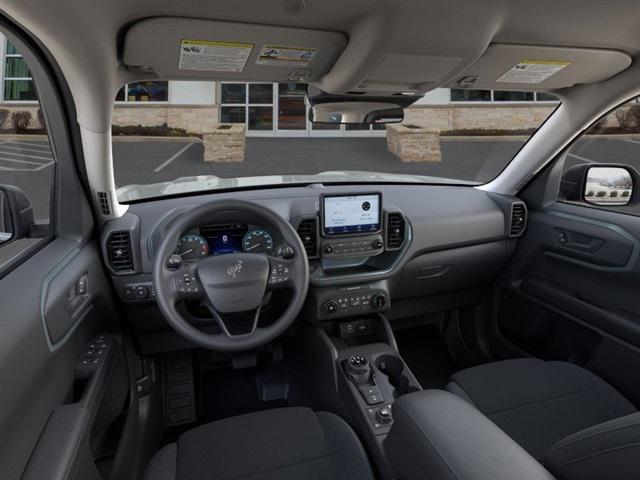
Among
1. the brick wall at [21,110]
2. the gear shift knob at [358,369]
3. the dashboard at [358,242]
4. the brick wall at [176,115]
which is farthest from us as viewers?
the brick wall at [176,115]

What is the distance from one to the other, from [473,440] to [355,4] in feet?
4.47

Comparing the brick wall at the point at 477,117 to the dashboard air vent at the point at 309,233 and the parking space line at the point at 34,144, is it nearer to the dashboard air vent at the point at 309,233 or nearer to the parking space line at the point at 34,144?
the dashboard air vent at the point at 309,233

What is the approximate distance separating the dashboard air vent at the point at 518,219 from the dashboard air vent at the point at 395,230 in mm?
782

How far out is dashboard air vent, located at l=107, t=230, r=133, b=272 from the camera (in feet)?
7.04

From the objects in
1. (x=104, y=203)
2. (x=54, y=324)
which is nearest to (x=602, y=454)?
(x=54, y=324)

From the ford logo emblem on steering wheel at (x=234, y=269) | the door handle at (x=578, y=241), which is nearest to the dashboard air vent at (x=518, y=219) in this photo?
Result: the door handle at (x=578, y=241)

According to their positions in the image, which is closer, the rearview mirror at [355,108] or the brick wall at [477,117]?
the rearview mirror at [355,108]

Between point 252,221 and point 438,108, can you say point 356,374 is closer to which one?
point 252,221

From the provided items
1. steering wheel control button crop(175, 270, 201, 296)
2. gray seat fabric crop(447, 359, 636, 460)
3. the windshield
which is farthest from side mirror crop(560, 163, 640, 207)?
steering wheel control button crop(175, 270, 201, 296)

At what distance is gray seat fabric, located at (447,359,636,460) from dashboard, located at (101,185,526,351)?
0.71 meters

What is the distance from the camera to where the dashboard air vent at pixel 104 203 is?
2.14 meters

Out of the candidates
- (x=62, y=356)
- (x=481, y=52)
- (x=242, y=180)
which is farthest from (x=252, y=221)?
(x=481, y=52)

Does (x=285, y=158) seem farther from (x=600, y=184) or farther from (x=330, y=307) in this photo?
(x=600, y=184)

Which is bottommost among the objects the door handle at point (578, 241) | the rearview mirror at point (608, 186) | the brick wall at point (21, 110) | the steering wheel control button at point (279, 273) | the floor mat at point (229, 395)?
the floor mat at point (229, 395)
